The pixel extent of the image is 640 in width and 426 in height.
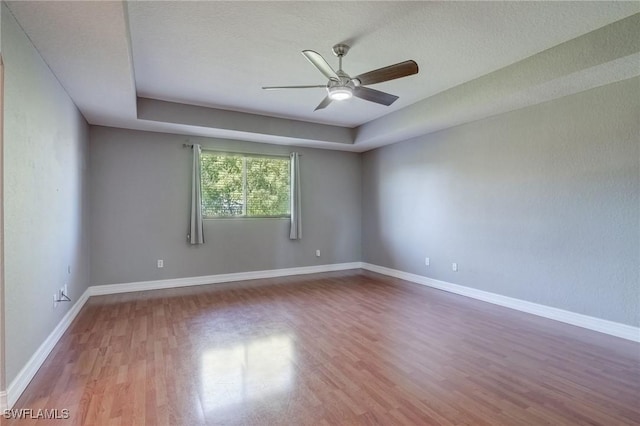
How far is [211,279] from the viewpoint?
5379mm

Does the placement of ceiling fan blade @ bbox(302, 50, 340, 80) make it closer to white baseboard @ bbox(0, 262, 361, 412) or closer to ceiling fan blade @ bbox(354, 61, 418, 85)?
ceiling fan blade @ bbox(354, 61, 418, 85)

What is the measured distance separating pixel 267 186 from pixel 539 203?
13.4 ft

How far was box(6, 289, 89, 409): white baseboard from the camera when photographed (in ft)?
6.59

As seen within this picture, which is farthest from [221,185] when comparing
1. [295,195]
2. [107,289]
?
[107,289]

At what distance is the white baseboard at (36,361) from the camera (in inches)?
79.1

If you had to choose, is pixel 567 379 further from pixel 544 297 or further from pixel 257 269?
pixel 257 269

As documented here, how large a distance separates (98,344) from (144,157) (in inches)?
115

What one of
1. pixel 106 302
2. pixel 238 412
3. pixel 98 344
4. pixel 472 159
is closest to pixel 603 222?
pixel 472 159

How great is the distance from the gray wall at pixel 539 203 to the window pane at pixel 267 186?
2.17 meters

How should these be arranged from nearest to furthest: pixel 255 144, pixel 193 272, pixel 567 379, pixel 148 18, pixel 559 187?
pixel 567 379, pixel 148 18, pixel 559 187, pixel 193 272, pixel 255 144

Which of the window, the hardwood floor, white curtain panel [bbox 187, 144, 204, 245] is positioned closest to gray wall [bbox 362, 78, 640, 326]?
the hardwood floor

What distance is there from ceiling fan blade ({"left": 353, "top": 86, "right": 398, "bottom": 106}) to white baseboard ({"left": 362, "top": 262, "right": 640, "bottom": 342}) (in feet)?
9.53

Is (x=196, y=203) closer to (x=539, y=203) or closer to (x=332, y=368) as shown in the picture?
(x=332, y=368)

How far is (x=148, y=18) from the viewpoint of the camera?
2518mm
